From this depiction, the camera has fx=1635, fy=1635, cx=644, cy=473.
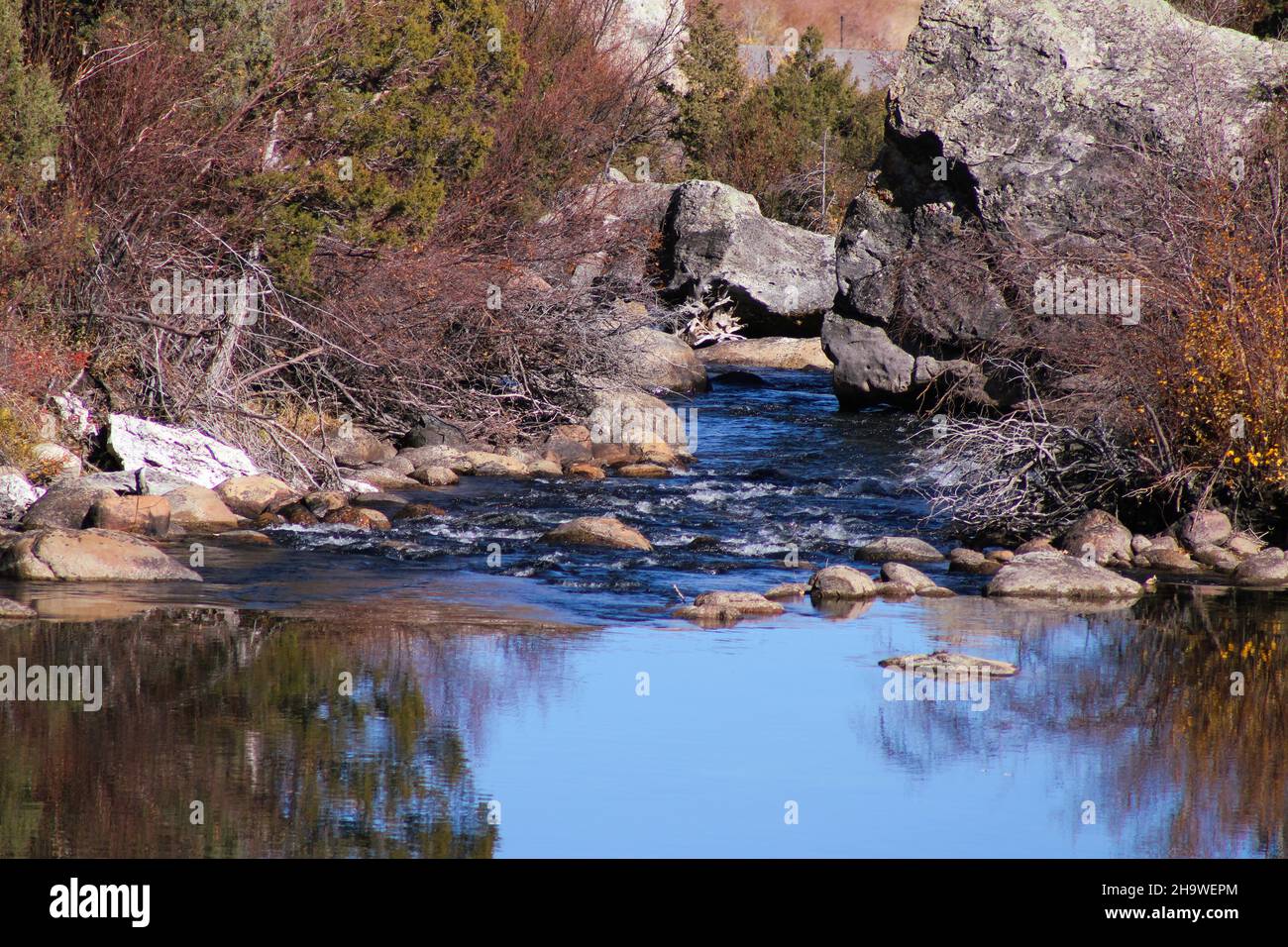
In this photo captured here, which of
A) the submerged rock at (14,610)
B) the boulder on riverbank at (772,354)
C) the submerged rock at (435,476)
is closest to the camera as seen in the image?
the submerged rock at (14,610)

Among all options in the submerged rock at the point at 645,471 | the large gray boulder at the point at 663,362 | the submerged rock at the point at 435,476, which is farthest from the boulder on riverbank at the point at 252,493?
the large gray boulder at the point at 663,362

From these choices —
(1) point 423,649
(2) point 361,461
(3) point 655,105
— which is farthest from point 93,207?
(3) point 655,105

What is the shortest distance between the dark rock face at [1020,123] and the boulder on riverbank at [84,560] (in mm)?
11475

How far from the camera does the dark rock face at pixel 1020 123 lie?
21.4m

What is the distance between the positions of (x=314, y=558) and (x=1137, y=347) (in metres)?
7.47

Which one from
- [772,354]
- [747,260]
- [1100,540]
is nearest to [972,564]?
[1100,540]

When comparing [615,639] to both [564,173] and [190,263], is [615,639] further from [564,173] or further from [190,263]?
[564,173]

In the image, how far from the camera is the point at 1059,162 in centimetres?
2211

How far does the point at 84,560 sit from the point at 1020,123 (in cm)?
1499

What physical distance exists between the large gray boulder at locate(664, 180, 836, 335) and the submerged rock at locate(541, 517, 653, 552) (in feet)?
54.0

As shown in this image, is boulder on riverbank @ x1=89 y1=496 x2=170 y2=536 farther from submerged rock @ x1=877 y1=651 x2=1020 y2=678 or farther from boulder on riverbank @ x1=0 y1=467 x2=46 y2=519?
submerged rock @ x1=877 y1=651 x2=1020 y2=678

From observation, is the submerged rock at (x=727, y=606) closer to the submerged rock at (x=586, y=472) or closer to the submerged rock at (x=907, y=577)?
the submerged rock at (x=907, y=577)

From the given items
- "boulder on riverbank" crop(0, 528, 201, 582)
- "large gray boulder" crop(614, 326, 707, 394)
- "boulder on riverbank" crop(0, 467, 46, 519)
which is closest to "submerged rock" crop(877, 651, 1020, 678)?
"boulder on riverbank" crop(0, 528, 201, 582)

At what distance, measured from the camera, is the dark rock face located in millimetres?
21391
